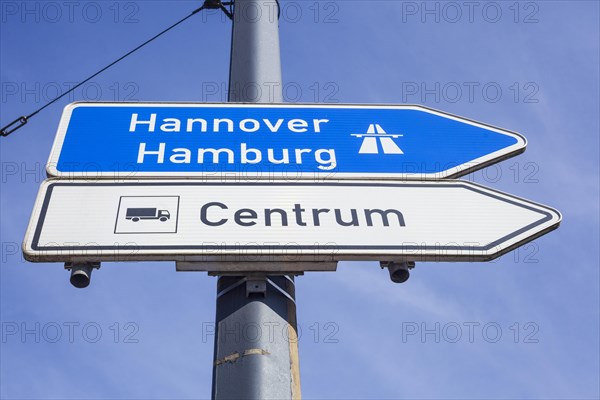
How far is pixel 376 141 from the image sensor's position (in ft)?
7.42

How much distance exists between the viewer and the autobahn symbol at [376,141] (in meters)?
2.22

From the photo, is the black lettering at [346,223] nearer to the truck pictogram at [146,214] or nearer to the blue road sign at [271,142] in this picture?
the blue road sign at [271,142]

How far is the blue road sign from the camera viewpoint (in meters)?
2.08

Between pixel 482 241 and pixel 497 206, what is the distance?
0.65ft

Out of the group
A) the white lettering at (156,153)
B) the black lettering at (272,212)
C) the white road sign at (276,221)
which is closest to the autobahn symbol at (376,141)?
the white road sign at (276,221)

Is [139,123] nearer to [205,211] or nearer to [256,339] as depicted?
[205,211]

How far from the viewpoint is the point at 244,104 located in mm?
2334

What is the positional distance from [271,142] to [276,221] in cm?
41

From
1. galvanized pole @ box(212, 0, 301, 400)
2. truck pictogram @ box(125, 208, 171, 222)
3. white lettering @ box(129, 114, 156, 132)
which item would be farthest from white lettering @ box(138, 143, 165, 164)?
galvanized pole @ box(212, 0, 301, 400)

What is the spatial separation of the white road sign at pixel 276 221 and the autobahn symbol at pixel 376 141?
18 centimetres

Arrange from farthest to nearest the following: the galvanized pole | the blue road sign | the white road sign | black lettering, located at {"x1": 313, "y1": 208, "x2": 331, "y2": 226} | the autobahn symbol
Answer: the autobahn symbol → the blue road sign → black lettering, located at {"x1": 313, "y1": 208, "x2": 331, "y2": 226} → the white road sign → the galvanized pole

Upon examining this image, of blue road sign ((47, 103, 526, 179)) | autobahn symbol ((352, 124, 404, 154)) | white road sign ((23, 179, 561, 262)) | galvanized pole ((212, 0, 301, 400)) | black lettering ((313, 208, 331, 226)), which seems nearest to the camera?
galvanized pole ((212, 0, 301, 400))

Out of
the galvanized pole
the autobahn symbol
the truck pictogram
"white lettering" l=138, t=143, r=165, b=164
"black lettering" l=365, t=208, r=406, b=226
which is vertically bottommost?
the galvanized pole

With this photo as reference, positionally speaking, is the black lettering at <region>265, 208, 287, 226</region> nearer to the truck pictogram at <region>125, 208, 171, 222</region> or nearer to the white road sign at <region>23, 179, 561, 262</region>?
the white road sign at <region>23, 179, 561, 262</region>
